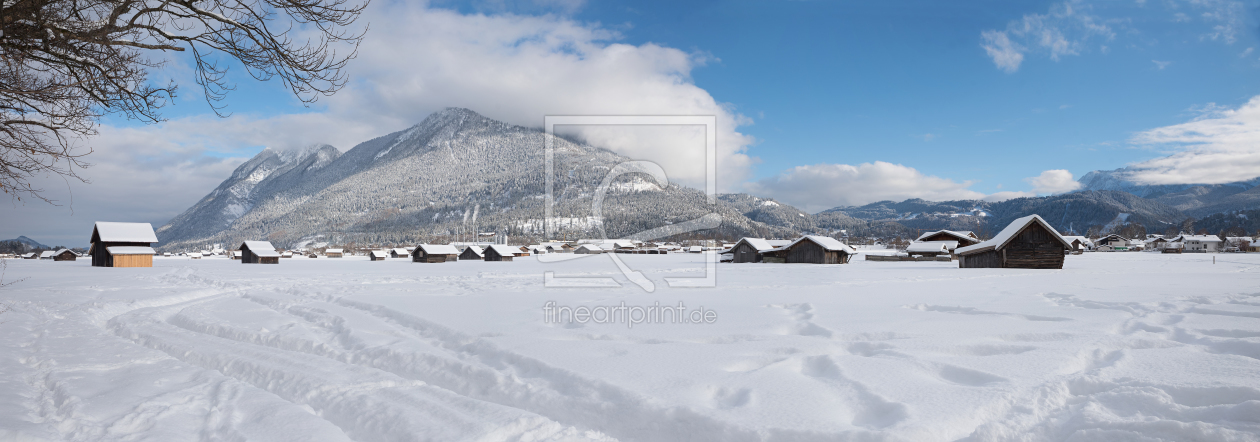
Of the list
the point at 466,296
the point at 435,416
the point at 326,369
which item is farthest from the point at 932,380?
the point at 466,296

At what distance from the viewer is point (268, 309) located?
14016 millimetres

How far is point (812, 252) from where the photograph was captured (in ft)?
161

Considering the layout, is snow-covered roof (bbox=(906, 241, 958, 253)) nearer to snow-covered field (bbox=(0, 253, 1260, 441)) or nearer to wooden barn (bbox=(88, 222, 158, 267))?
snow-covered field (bbox=(0, 253, 1260, 441))

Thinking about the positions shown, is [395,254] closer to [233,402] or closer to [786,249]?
[786,249]

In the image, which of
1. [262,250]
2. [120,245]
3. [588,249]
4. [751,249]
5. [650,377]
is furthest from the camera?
[588,249]

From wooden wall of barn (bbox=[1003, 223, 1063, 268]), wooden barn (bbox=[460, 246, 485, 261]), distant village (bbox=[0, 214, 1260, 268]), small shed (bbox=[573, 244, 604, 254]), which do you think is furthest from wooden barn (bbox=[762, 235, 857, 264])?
small shed (bbox=[573, 244, 604, 254])

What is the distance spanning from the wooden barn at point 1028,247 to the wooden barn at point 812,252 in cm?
1387

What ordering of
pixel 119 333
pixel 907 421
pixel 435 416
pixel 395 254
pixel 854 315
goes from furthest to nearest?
pixel 395 254 → pixel 854 315 → pixel 119 333 → pixel 435 416 → pixel 907 421

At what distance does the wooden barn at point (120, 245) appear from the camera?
46406mm

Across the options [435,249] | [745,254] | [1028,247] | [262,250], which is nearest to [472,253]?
[435,249]

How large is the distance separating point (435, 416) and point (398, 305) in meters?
10.1

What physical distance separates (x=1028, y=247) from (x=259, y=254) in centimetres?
7314

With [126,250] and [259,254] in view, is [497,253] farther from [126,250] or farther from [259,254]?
[126,250]

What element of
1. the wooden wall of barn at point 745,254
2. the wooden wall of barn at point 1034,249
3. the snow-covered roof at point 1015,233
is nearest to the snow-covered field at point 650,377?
the snow-covered roof at point 1015,233
